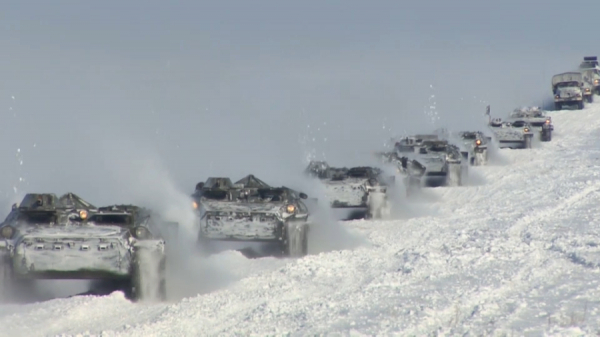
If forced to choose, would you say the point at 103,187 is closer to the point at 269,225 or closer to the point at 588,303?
the point at 269,225

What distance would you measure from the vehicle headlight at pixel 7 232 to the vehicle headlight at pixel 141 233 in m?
1.37

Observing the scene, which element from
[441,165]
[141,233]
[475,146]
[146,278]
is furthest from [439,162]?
[146,278]

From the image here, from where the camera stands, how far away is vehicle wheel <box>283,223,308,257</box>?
46.0ft

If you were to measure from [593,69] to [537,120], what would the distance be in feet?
79.2

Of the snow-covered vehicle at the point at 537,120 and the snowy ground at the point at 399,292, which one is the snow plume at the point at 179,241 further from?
the snow-covered vehicle at the point at 537,120

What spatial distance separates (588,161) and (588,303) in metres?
22.4

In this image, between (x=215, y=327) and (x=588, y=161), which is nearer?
(x=215, y=327)

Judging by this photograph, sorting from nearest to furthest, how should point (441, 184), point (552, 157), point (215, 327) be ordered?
point (215, 327) → point (441, 184) → point (552, 157)

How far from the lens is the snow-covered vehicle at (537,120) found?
39.4 metres

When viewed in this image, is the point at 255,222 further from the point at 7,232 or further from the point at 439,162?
the point at 439,162

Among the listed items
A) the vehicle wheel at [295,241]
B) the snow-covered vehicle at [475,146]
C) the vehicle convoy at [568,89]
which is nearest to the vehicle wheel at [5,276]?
the vehicle wheel at [295,241]

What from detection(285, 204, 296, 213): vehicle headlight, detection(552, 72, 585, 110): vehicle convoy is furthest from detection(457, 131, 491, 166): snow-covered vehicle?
detection(552, 72, 585, 110): vehicle convoy

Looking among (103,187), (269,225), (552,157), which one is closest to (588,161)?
(552,157)

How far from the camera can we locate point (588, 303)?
911cm
